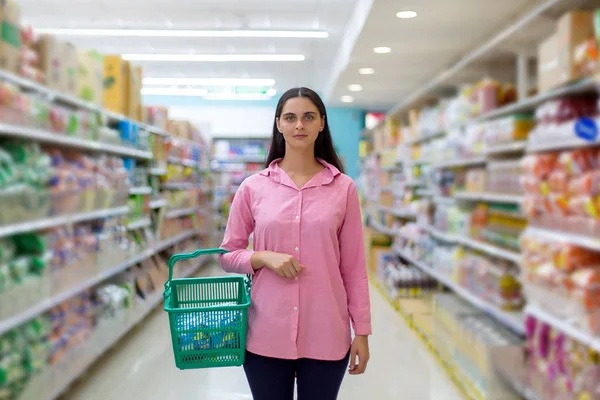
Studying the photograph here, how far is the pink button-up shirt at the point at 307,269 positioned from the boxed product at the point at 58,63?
228cm

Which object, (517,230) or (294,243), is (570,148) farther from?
(294,243)

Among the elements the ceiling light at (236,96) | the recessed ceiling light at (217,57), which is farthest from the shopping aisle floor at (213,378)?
the ceiling light at (236,96)

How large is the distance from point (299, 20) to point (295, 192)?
7.50m

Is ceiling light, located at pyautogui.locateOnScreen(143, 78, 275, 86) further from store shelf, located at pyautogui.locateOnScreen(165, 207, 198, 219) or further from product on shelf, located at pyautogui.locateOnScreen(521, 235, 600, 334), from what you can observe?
product on shelf, located at pyautogui.locateOnScreen(521, 235, 600, 334)

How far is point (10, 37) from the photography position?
2729mm

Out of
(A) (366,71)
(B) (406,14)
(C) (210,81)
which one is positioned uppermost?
(C) (210,81)

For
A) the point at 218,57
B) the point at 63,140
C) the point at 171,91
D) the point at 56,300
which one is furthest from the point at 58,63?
the point at 171,91

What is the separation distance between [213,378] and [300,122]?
2832 millimetres

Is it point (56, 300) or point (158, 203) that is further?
point (158, 203)

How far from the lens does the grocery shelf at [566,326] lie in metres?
2.16

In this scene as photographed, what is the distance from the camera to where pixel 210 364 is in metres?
1.59

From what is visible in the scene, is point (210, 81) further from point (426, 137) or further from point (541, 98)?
point (541, 98)

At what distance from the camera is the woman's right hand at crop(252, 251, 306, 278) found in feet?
4.99

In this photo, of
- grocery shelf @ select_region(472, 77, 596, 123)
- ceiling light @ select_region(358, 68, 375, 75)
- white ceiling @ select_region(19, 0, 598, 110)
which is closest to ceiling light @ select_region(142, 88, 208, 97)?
white ceiling @ select_region(19, 0, 598, 110)
